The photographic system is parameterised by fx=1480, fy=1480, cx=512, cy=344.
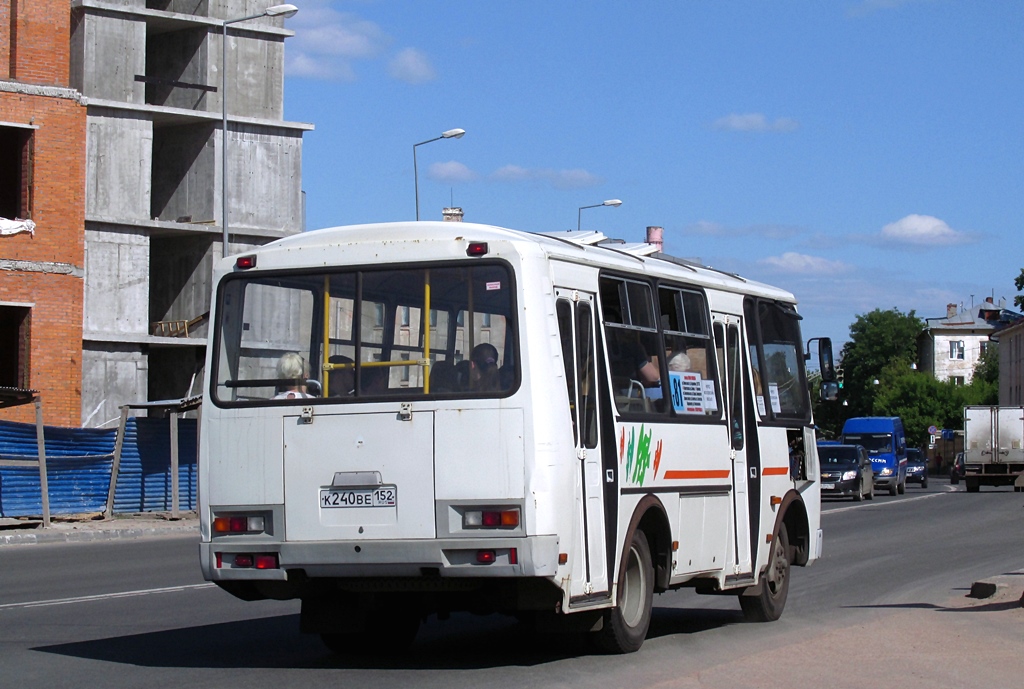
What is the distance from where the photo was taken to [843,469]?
42.2 meters

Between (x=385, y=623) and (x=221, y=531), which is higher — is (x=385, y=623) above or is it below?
below

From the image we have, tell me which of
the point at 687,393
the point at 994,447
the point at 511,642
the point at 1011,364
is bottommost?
the point at 511,642

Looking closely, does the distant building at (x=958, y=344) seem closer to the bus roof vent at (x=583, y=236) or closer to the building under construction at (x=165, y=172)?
the building under construction at (x=165, y=172)

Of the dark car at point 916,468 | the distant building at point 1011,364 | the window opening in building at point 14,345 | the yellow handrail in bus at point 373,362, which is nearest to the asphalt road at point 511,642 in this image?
the yellow handrail in bus at point 373,362

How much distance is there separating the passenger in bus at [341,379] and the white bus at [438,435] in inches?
0.6

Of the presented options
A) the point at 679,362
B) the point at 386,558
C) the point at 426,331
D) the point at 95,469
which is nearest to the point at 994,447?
the point at 95,469

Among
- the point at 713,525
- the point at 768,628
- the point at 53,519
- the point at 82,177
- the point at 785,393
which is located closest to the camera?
the point at 713,525

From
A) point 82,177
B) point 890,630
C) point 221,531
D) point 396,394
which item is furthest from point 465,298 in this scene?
point 82,177

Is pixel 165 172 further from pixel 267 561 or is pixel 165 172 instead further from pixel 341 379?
pixel 267 561

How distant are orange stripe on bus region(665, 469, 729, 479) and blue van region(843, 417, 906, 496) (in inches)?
1436

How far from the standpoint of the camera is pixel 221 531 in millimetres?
9641

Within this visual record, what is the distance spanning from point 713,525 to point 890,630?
1.78 m

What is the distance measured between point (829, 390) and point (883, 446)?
37.7 meters

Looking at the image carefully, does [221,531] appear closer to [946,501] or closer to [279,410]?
[279,410]
